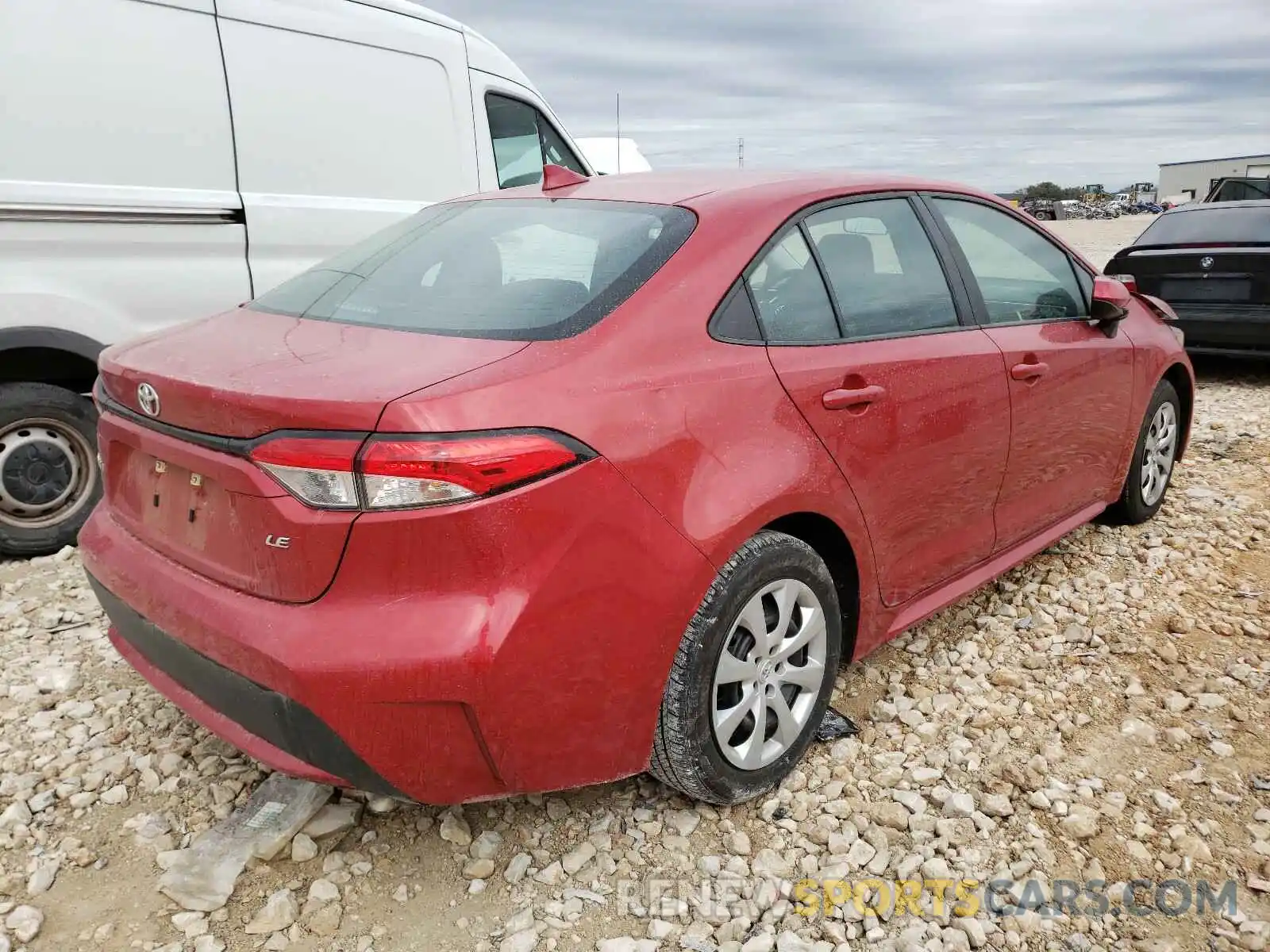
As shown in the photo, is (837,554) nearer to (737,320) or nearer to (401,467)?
(737,320)

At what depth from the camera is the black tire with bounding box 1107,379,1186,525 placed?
4285 millimetres

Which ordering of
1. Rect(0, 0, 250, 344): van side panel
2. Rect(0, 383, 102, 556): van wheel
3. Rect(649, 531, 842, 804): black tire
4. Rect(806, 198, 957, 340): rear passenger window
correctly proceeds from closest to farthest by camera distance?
Rect(649, 531, 842, 804): black tire
Rect(806, 198, 957, 340): rear passenger window
Rect(0, 0, 250, 344): van side panel
Rect(0, 383, 102, 556): van wheel

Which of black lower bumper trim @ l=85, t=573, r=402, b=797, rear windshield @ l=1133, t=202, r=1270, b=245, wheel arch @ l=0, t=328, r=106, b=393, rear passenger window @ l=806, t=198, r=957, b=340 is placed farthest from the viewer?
rear windshield @ l=1133, t=202, r=1270, b=245

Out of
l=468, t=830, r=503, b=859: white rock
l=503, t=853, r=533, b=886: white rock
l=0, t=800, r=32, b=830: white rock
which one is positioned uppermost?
l=0, t=800, r=32, b=830: white rock

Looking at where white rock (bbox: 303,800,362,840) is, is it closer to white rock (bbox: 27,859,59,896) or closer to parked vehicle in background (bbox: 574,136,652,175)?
white rock (bbox: 27,859,59,896)

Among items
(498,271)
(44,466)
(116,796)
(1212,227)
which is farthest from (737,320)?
(1212,227)

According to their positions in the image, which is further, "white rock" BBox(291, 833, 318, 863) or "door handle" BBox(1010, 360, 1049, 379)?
"door handle" BBox(1010, 360, 1049, 379)

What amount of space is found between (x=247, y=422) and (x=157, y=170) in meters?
2.69

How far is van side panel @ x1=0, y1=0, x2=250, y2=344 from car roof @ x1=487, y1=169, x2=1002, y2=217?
1.87m

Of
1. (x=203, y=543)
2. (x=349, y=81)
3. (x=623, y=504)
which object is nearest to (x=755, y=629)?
(x=623, y=504)

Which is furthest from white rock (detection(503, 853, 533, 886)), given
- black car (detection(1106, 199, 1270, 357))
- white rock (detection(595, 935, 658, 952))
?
black car (detection(1106, 199, 1270, 357))

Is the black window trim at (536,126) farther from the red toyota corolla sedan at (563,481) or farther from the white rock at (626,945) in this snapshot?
the white rock at (626,945)

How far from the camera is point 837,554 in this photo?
8.82 feet

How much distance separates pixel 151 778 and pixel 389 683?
3.93 ft
